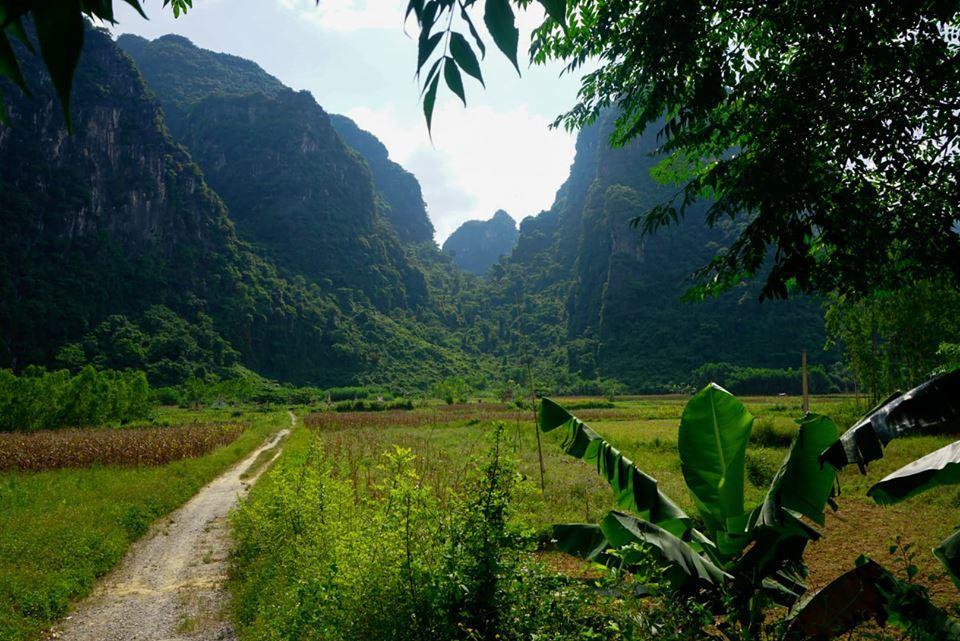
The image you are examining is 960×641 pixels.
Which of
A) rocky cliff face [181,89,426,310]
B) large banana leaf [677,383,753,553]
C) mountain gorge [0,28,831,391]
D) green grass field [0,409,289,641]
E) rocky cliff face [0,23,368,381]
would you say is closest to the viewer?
large banana leaf [677,383,753,553]

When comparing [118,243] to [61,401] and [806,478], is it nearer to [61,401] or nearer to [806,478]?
[61,401]

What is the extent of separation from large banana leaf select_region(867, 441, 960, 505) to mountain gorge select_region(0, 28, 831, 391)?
1524 inches

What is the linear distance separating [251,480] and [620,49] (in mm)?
16381

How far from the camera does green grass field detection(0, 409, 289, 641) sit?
6.71 metres

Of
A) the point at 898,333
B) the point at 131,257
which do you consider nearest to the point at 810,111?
the point at 898,333

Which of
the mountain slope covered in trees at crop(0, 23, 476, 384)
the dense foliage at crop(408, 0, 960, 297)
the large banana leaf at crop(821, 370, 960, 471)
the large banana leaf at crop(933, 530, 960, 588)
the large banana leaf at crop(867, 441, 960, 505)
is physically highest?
the mountain slope covered in trees at crop(0, 23, 476, 384)

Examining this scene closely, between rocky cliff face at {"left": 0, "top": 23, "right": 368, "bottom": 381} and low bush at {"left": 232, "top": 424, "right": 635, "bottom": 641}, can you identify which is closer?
low bush at {"left": 232, "top": 424, "right": 635, "bottom": 641}

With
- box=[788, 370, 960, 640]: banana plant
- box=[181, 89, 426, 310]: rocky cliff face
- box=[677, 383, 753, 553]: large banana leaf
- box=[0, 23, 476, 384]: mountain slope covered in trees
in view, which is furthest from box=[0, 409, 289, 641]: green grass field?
box=[181, 89, 426, 310]: rocky cliff face

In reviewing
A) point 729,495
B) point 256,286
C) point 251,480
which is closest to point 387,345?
point 256,286

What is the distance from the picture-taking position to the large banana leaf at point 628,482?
4.63 metres

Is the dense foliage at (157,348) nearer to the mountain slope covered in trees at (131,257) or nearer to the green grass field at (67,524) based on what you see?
the mountain slope covered in trees at (131,257)

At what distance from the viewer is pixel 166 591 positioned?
25.1 feet

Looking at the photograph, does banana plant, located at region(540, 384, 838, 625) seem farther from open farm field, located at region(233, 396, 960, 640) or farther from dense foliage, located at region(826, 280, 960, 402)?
dense foliage, located at region(826, 280, 960, 402)

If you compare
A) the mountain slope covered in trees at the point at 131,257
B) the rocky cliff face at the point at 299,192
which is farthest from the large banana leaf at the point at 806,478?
the rocky cliff face at the point at 299,192
